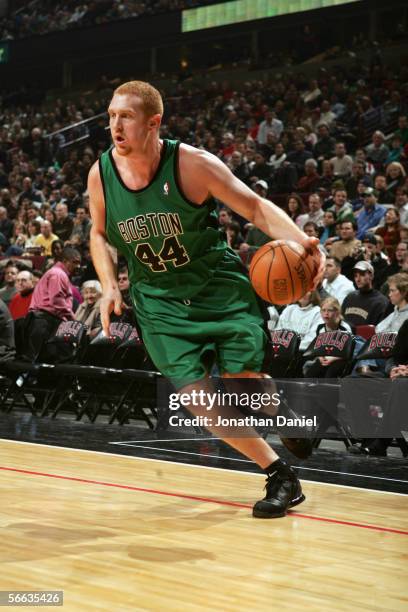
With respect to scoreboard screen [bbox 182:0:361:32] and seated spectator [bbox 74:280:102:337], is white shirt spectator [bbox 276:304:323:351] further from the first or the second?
scoreboard screen [bbox 182:0:361:32]

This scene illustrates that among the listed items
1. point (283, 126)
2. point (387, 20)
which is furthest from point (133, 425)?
point (387, 20)

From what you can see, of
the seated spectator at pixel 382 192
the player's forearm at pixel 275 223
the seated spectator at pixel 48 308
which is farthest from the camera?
the seated spectator at pixel 382 192

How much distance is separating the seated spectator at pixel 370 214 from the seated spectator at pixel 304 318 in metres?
2.56

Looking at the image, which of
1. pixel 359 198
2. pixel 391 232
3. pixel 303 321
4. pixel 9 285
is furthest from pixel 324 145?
pixel 303 321

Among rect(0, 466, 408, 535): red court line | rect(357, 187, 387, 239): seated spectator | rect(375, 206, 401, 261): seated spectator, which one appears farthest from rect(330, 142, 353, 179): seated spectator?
rect(0, 466, 408, 535): red court line

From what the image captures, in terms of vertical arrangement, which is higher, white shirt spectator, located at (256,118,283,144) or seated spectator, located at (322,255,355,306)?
white shirt spectator, located at (256,118,283,144)

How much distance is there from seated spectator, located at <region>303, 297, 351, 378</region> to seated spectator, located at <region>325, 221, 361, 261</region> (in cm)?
206

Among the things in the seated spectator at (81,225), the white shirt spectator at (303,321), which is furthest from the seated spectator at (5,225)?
the white shirt spectator at (303,321)

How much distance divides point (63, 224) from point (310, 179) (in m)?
3.70

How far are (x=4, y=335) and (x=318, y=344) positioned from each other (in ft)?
10.7

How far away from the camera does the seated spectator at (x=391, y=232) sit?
10039 millimetres

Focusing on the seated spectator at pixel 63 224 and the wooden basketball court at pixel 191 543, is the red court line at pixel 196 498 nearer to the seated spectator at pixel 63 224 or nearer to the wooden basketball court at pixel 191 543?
the wooden basketball court at pixel 191 543

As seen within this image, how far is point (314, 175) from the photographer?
13.2 meters

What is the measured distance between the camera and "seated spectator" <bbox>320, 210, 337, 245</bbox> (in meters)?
10.8
